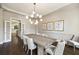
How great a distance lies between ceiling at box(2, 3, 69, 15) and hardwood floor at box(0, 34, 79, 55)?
2.08ft

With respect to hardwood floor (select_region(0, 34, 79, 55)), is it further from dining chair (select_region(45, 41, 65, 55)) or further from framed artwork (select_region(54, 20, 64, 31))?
framed artwork (select_region(54, 20, 64, 31))

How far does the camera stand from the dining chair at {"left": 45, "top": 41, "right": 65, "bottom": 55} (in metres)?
2.39

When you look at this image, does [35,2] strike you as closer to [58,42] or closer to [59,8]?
[59,8]

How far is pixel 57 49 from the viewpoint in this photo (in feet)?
Result: 8.15

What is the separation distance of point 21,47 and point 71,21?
1389 millimetres

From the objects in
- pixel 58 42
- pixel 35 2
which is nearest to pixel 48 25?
pixel 58 42

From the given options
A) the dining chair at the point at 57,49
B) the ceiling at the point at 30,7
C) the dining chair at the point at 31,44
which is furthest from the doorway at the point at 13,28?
the dining chair at the point at 57,49

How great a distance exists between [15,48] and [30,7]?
1004 mm

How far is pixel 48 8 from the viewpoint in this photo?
2.52m

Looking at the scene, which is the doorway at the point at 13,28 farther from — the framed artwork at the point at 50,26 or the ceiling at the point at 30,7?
the framed artwork at the point at 50,26

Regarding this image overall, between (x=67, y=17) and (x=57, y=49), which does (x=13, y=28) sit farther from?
(x=67, y=17)

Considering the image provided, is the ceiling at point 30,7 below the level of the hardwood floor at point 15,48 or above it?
above

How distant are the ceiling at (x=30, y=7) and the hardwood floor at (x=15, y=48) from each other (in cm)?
64

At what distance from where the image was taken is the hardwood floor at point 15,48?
7.82 ft
